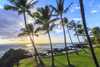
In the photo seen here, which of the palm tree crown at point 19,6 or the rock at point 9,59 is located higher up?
the palm tree crown at point 19,6

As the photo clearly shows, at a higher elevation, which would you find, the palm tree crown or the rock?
the palm tree crown

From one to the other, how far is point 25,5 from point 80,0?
10.5m

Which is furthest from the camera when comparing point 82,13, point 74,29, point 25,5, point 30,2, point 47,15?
point 74,29

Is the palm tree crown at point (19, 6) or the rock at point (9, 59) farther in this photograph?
the rock at point (9, 59)

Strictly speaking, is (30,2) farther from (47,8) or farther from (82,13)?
(82,13)

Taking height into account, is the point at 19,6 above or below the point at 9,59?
above

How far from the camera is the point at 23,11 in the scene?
13414 millimetres

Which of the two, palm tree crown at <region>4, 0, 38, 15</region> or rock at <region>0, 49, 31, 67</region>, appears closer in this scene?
palm tree crown at <region>4, 0, 38, 15</region>

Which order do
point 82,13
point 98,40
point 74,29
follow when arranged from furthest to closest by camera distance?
point 98,40 < point 74,29 < point 82,13

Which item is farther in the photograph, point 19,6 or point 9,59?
point 9,59

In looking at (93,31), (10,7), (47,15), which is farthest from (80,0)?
(93,31)

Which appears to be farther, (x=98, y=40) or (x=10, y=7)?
(x=98, y=40)

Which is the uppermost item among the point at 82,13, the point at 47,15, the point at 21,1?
the point at 21,1

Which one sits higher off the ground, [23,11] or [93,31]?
[23,11]
